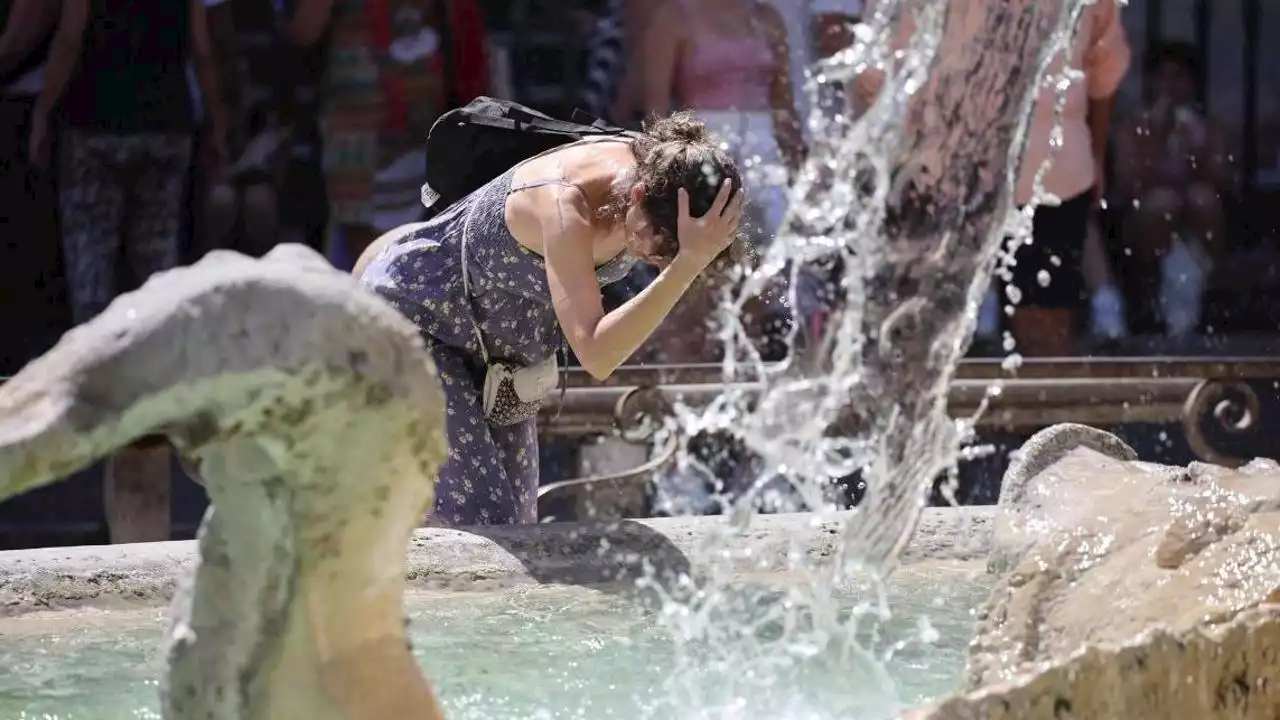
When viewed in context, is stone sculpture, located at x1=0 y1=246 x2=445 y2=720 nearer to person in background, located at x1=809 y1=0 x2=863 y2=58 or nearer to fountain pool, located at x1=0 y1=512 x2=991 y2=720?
fountain pool, located at x1=0 y1=512 x2=991 y2=720

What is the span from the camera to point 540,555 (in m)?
3.16

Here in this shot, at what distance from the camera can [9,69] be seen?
5.29 metres

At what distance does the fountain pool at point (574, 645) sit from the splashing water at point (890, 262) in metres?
0.08

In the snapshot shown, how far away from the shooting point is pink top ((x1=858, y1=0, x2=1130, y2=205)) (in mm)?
5273

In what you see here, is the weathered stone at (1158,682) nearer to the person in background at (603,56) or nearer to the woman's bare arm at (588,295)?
the woman's bare arm at (588,295)

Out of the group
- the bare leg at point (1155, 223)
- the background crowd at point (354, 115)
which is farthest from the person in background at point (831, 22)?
the bare leg at point (1155, 223)

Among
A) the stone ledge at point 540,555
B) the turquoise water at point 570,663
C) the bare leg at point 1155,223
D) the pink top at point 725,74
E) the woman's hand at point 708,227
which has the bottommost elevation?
the turquoise water at point 570,663

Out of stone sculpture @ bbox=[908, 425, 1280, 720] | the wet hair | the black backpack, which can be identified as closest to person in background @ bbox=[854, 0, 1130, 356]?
the wet hair

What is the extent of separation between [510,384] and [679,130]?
26.7 inches

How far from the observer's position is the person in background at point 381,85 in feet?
17.7

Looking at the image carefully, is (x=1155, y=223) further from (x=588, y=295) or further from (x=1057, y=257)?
(x=588, y=295)

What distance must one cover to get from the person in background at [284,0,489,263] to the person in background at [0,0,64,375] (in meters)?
0.82

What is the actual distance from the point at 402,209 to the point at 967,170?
6.26 ft

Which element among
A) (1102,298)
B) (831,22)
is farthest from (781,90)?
(1102,298)
